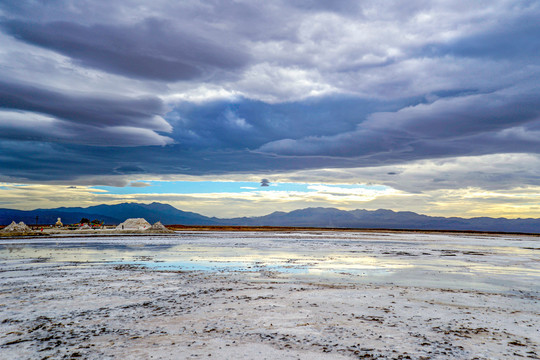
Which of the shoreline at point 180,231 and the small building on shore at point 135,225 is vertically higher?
the small building on shore at point 135,225

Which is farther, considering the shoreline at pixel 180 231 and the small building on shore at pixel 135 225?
the small building on shore at pixel 135 225

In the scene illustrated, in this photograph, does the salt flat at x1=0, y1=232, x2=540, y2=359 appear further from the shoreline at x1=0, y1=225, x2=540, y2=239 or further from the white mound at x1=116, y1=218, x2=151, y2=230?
the white mound at x1=116, y1=218, x2=151, y2=230

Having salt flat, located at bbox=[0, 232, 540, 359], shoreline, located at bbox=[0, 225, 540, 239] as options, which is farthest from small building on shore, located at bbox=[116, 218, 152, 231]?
salt flat, located at bbox=[0, 232, 540, 359]

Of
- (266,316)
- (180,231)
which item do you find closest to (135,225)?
(180,231)

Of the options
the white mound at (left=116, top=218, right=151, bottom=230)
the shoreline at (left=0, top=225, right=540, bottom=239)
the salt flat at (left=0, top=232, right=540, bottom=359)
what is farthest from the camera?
the white mound at (left=116, top=218, right=151, bottom=230)

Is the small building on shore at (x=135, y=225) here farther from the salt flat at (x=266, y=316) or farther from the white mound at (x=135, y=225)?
the salt flat at (x=266, y=316)

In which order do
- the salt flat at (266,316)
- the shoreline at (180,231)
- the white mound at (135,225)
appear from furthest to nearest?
1. the white mound at (135,225)
2. the shoreline at (180,231)
3. the salt flat at (266,316)

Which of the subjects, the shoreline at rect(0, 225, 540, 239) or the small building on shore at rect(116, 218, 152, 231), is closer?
the shoreline at rect(0, 225, 540, 239)

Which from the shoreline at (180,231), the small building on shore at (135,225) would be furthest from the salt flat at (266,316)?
the small building on shore at (135,225)

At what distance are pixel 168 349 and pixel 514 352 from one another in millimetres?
8030

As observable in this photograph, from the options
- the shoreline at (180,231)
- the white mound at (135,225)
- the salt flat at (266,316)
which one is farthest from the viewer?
the white mound at (135,225)

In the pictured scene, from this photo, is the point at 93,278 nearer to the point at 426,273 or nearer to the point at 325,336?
the point at 325,336

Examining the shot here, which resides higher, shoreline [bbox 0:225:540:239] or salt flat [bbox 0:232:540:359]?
salt flat [bbox 0:232:540:359]

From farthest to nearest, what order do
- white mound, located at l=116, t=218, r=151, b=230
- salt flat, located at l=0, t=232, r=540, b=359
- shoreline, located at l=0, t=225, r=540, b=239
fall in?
white mound, located at l=116, t=218, r=151, b=230
shoreline, located at l=0, t=225, r=540, b=239
salt flat, located at l=0, t=232, r=540, b=359
